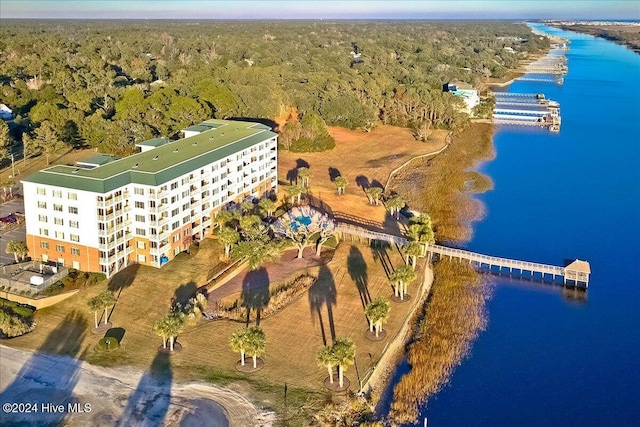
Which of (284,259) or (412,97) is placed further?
(412,97)

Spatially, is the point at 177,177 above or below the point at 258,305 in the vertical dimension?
above

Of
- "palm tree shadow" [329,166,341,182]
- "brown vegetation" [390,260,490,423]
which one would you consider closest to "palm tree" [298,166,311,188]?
"palm tree shadow" [329,166,341,182]

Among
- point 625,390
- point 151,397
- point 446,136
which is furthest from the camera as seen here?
point 446,136

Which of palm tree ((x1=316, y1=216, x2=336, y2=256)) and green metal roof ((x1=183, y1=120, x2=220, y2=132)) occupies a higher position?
green metal roof ((x1=183, y1=120, x2=220, y2=132))

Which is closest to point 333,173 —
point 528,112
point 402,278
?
point 402,278

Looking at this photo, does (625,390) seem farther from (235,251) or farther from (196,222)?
(196,222)

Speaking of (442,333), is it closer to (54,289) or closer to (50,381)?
(50,381)

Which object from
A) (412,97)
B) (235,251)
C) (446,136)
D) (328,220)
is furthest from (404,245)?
(412,97)

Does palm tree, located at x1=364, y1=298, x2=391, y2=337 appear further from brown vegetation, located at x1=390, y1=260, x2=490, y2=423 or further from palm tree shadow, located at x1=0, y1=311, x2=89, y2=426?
palm tree shadow, located at x1=0, y1=311, x2=89, y2=426
